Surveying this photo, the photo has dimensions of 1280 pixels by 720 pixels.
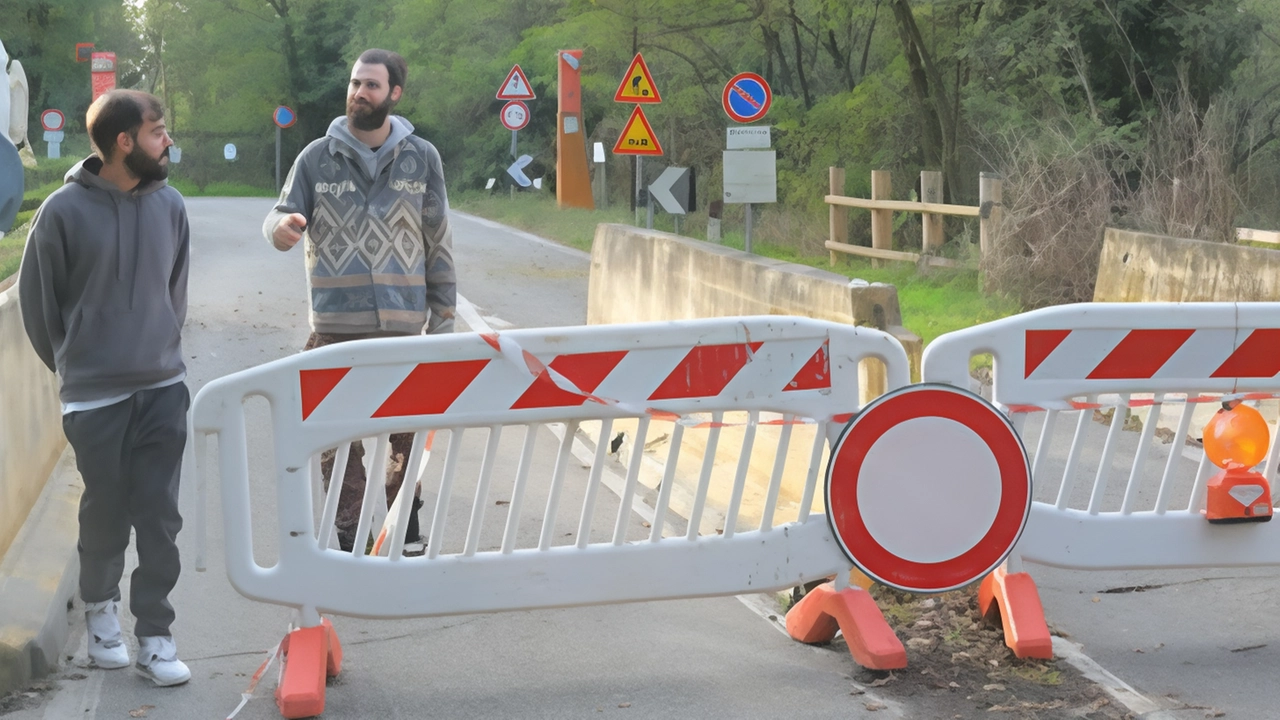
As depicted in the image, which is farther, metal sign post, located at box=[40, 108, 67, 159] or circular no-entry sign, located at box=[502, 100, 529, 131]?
metal sign post, located at box=[40, 108, 67, 159]

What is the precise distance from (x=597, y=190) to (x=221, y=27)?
3741cm

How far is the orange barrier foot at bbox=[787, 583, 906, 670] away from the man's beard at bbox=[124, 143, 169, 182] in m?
2.67

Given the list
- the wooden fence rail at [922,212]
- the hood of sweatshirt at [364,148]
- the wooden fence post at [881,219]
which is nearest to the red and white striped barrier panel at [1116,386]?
the hood of sweatshirt at [364,148]

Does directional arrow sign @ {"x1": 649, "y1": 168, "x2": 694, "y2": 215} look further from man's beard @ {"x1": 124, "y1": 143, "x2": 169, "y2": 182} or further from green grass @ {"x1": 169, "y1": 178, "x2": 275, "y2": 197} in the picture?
green grass @ {"x1": 169, "y1": 178, "x2": 275, "y2": 197}

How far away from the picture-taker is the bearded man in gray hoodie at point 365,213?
5914 millimetres

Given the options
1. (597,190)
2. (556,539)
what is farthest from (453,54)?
(556,539)

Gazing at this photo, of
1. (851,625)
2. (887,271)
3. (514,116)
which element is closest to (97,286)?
(851,625)

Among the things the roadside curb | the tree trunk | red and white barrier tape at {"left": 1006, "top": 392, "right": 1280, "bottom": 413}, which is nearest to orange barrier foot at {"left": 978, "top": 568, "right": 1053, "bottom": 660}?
red and white barrier tape at {"left": 1006, "top": 392, "right": 1280, "bottom": 413}

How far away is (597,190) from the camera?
41.6 metres

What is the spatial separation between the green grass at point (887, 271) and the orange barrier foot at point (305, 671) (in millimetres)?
8290

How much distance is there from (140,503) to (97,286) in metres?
0.75

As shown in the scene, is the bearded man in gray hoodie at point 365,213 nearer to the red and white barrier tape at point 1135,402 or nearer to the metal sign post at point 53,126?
the red and white barrier tape at point 1135,402

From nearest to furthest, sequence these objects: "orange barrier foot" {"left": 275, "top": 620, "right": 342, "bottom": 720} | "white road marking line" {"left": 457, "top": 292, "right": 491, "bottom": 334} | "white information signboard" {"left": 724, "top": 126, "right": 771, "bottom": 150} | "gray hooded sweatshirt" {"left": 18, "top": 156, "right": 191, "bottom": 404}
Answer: "orange barrier foot" {"left": 275, "top": 620, "right": 342, "bottom": 720} < "gray hooded sweatshirt" {"left": 18, "top": 156, "right": 191, "bottom": 404} < "white road marking line" {"left": 457, "top": 292, "right": 491, "bottom": 334} < "white information signboard" {"left": 724, "top": 126, "right": 771, "bottom": 150}

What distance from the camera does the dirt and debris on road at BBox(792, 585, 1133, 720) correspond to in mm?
4559
